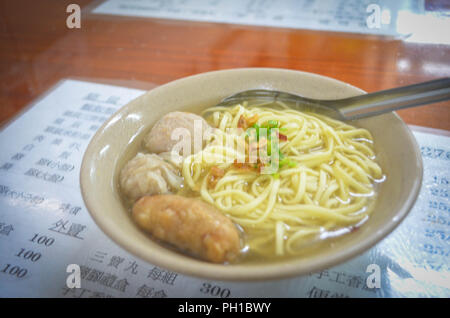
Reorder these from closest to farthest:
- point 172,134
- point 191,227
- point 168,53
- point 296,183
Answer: point 191,227
point 296,183
point 172,134
point 168,53

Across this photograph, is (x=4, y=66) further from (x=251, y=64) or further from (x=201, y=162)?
(x=201, y=162)

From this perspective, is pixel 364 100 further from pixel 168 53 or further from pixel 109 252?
pixel 168 53

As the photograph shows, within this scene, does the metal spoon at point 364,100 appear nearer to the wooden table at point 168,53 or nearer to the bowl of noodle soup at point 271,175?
the bowl of noodle soup at point 271,175

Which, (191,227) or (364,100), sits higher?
(364,100)

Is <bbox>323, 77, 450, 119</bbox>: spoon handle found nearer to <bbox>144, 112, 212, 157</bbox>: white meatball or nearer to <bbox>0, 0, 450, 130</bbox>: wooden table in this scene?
<bbox>0, 0, 450, 130</bbox>: wooden table

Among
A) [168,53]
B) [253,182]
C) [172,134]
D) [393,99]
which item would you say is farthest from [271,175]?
[168,53]

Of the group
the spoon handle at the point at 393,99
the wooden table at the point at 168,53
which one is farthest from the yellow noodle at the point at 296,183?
the wooden table at the point at 168,53

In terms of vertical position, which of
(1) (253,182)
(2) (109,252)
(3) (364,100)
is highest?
(3) (364,100)

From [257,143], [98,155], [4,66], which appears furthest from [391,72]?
[4,66]
